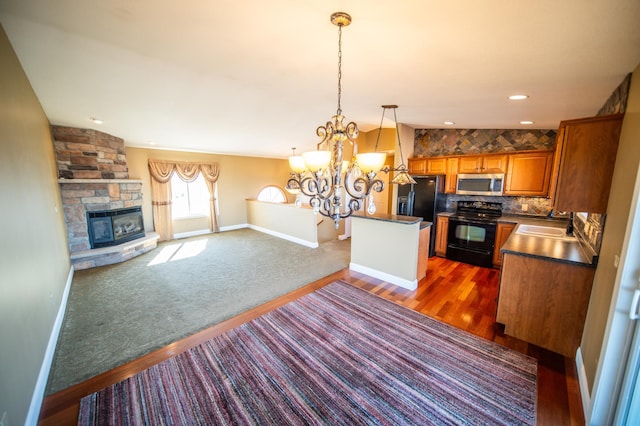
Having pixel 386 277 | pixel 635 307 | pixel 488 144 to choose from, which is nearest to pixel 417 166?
pixel 488 144

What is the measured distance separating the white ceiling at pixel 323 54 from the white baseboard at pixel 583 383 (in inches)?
90.6

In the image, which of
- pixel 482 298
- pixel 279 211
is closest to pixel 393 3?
pixel 482 298

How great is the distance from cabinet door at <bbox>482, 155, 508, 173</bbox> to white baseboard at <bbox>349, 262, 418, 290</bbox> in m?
2.57

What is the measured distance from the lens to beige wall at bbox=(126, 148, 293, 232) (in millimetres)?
5746

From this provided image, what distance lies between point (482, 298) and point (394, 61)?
318 cm

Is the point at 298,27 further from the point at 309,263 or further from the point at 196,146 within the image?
the point at 196,146

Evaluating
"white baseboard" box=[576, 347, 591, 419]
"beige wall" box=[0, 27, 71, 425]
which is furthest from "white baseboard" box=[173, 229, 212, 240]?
"white baseboard" box=[576, 347, 591, 419]

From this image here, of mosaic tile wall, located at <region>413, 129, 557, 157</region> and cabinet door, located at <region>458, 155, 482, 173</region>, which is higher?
mosaic tile wall, located at <region>413, 129, 557, 157</region>

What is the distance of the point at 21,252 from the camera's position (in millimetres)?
1822

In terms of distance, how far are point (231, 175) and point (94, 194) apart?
3339mm

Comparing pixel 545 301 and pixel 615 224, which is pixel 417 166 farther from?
pixel 615 224

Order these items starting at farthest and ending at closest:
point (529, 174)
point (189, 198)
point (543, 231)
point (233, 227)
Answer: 1. point (233, 227)
2. point (189, 198)
3. point (529, 174)
4. point (543, 231)

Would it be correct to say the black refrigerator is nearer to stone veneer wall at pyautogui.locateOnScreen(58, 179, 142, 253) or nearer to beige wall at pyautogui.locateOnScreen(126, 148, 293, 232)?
beige wall at pyautogui.locateOnScreen(126, 148, 293, 232)

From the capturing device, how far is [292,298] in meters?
3.22
